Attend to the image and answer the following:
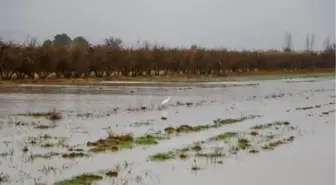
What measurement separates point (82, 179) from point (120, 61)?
4380 centimetres

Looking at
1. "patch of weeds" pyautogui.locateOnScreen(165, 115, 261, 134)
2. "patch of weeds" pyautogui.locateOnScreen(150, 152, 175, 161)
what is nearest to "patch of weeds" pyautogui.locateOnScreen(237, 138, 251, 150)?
"patch of weeds" pyautogui.locateOnScreen(150, 152, 175, 161)

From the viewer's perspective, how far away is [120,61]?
52.4 m

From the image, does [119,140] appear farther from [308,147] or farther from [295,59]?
[295,59]

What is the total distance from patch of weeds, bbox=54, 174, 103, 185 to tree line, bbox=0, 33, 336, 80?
3385 cm

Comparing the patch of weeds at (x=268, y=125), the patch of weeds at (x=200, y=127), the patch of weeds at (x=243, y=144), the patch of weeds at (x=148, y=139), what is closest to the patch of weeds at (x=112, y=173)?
the patch of weeds at (x=148, y=139)

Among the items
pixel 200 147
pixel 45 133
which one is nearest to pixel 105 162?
pixel 200 147

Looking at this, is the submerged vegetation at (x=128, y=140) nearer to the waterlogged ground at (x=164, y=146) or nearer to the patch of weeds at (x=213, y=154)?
the waterlogged ground at (x=164, y=146)

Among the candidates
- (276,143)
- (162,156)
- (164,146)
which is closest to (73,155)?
(162,156)

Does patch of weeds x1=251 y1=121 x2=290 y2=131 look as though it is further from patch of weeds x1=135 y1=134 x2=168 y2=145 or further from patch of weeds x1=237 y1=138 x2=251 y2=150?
patch of weeds x1=135 y1=134 x2=168 y2=145

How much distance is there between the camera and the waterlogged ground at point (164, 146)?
961 centimetres

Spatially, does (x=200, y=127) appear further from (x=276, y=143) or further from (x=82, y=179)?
(x=82, y=179)

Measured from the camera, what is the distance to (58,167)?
32.3 feet

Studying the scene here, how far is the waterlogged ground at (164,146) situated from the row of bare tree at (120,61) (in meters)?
22.4

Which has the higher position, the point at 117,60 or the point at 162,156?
the point at 117,60
